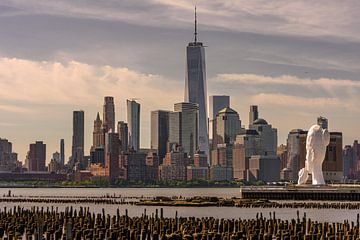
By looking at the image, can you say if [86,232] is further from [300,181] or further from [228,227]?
[300,181]

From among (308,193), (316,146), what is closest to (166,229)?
(316,146)

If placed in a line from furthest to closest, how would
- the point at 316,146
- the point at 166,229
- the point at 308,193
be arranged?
the point at 308,193 → the point at 316,146 → the point at 166,229

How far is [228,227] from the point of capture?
75062mm

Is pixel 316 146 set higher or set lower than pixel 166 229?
higher

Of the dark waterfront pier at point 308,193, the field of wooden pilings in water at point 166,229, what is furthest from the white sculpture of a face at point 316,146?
the field of wooden pilings in water at point 166,229

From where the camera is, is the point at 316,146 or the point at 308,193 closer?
the point at 316,146

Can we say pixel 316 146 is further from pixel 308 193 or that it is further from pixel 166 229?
pixel 166 229

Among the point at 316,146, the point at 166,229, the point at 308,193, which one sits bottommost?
the point at 166,229

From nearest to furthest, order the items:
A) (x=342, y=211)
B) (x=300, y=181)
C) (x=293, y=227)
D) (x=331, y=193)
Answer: (x=293, y=227)
(x=342, y=211)
(x=331, y=193)
(x=300, y=181)

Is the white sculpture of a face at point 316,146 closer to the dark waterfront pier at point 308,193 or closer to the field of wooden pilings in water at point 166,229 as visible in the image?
the dark waterfront pier at point 308,193

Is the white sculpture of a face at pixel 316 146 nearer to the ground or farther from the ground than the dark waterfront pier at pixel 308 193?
farther from the ground

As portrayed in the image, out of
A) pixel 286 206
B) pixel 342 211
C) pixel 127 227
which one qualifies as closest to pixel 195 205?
pixel 286 206

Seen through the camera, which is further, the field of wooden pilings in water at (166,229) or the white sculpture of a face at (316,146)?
the white sculpture of a face at (316,146)

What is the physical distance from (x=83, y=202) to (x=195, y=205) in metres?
29.5
